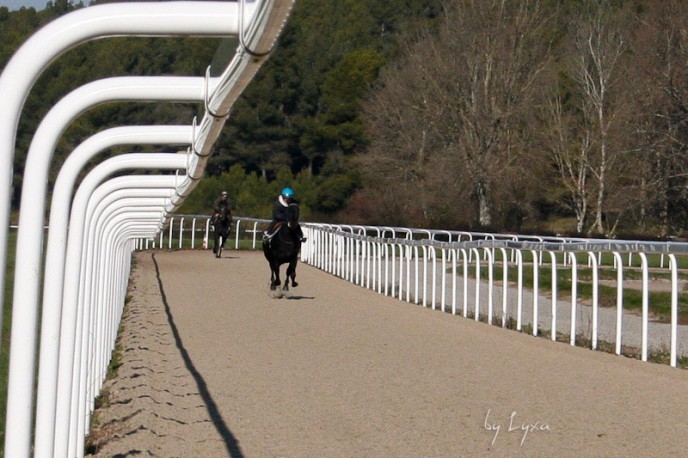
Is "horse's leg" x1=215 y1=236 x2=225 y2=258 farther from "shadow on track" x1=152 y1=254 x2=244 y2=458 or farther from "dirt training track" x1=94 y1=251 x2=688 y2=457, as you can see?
"shadow on track" x1=152 y1=254 x2=244 y2=458

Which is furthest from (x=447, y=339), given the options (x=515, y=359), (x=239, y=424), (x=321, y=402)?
(x=239, y=424)

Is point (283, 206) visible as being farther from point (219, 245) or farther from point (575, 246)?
point (219, 245)

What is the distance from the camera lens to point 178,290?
769 inches

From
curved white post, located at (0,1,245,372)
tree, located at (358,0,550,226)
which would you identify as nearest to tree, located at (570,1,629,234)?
tree, located at (358,0,550,226)

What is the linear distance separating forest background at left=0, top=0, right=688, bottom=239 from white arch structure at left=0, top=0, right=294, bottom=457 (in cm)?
2824

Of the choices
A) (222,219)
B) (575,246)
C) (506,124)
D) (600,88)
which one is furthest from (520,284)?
(600,88)

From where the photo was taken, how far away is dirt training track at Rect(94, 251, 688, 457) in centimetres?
682

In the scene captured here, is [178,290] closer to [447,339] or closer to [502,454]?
[447,339]

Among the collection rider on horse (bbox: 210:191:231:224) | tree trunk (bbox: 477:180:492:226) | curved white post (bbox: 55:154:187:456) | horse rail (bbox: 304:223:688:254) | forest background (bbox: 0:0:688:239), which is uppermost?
forest background (bbox: 0:0:688:239)

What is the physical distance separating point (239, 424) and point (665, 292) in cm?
1460

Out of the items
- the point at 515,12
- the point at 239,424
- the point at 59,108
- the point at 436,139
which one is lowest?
the point at 239,424

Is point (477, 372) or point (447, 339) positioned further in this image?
point (447, 339)

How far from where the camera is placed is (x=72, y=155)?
4559mm

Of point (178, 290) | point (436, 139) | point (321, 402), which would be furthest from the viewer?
point (436, 139)
